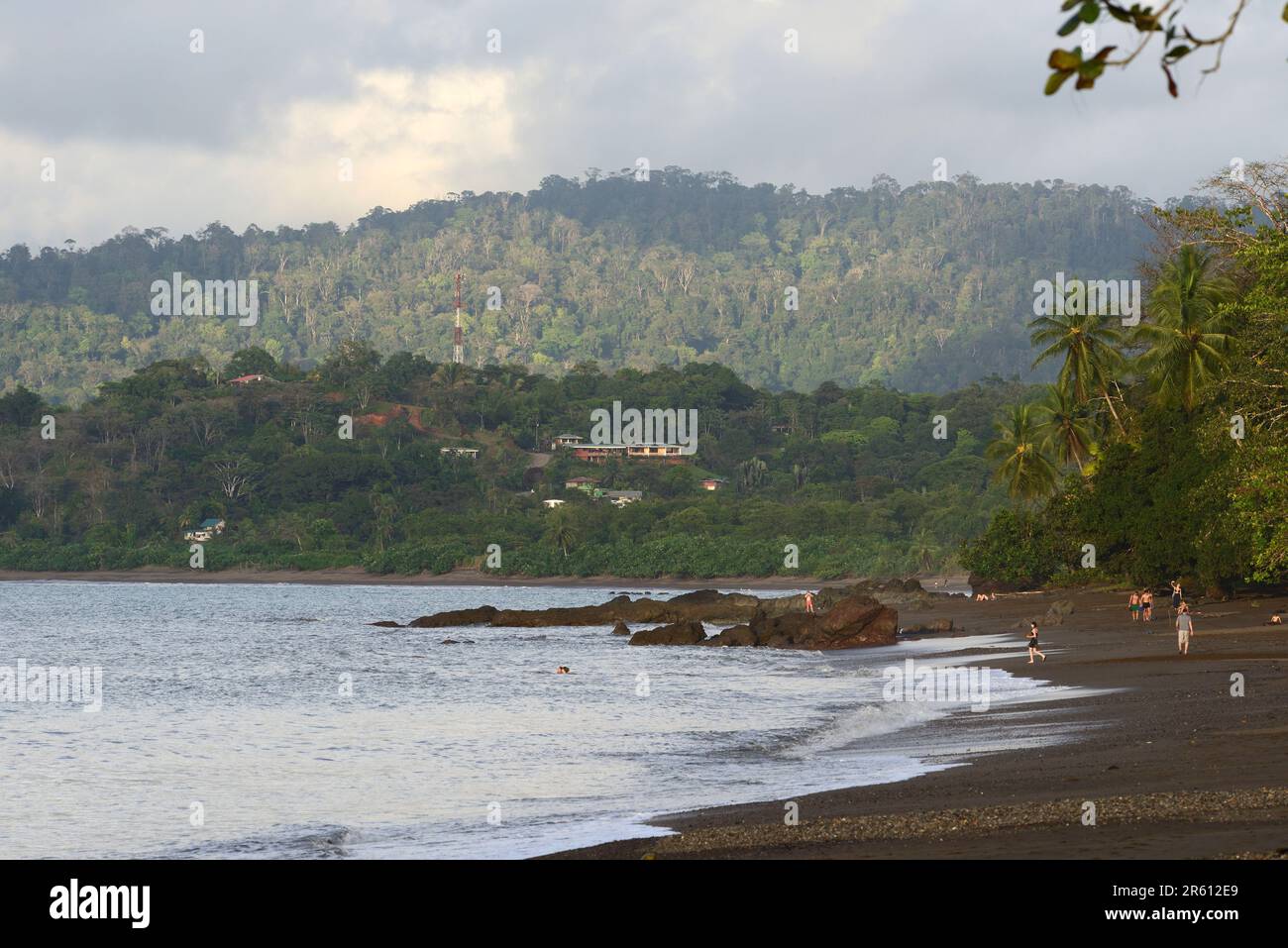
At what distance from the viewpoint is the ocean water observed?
1839 cm

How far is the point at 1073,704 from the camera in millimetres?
26297

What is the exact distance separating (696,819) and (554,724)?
14406 millimetres

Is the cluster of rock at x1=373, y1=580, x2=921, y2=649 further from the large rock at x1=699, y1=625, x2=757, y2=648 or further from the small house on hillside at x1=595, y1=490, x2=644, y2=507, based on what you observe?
the small house on hillside at x1=595, y1=490, x2=644, y2=507

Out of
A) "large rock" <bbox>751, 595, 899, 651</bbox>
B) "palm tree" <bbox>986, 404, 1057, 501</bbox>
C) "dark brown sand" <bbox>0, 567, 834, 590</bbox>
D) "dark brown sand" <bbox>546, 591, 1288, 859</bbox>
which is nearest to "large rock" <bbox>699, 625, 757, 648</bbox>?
"large rock" <bbox>751, 595, 899, 651</bbox>

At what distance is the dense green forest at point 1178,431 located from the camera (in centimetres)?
3406

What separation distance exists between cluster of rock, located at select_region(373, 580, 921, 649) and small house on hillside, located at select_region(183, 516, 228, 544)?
8178 centimetres

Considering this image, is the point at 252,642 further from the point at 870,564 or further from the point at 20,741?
the point at 870,564

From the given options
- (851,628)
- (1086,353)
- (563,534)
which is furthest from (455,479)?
(851,628)

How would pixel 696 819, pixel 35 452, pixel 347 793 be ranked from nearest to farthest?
pixel 696 819 < pixel 347 793 < pixel 35 452

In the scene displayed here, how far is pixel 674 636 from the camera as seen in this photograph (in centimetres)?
5906

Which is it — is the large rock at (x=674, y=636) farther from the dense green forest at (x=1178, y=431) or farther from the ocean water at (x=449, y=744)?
the dense green forest at (x=1178, y=431)

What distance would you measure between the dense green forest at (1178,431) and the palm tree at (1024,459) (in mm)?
84

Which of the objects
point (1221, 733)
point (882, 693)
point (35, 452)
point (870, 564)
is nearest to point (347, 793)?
point (1221, 733)

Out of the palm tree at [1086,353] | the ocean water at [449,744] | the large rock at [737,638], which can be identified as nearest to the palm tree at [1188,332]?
the ocean water at [449,744]
